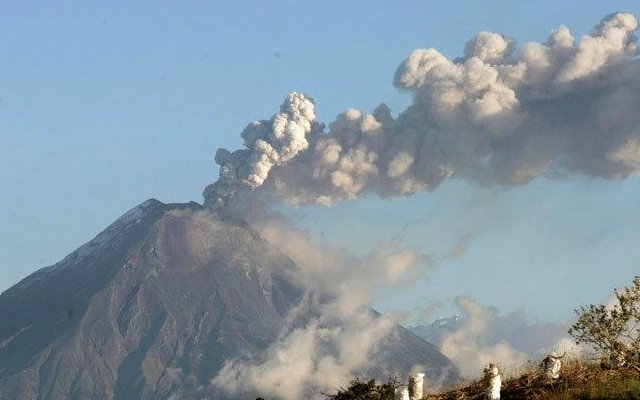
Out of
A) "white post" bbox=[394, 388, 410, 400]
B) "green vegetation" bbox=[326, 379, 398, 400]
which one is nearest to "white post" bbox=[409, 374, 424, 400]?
"green vegetation" bbox=[326, 379, 398, 400]

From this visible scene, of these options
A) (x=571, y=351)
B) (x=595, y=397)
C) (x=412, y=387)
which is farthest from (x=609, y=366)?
(x=412, y=387)

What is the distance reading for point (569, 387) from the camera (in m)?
20.0

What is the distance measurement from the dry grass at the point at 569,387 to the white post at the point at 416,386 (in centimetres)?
36

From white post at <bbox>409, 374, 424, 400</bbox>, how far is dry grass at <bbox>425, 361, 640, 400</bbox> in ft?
1.19

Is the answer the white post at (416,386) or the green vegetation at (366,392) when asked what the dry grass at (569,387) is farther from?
the green vegetation at (366,392)

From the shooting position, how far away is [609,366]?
2127 centimetres

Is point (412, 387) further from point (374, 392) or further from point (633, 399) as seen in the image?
point (633, 399)

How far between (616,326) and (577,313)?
811 millimetres

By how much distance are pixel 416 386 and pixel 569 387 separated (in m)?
2.62

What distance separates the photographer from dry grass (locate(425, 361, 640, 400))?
62.9 ft

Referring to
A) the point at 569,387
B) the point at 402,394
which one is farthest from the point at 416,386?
the point at 569,387

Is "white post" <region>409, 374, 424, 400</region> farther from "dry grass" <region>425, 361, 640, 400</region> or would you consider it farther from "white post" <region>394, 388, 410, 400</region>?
"white post" <region>394, 388, 410, 400</region>

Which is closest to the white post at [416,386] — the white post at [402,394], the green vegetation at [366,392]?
the green vegetation at [366,392]

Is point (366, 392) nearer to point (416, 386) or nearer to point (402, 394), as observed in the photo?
point (416, 386)
